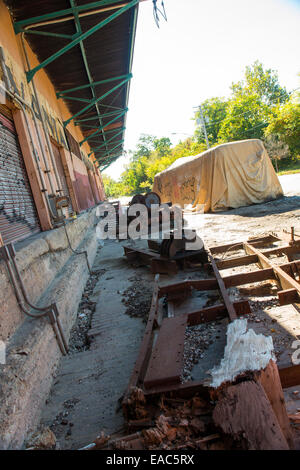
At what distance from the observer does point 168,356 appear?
2.14 meters

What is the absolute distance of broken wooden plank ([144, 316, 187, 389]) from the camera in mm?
1899

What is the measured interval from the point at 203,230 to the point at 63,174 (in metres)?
4.72

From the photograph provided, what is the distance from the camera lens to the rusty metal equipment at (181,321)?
1.87 m

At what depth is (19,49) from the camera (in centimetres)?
527

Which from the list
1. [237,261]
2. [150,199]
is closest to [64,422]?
[237,261]

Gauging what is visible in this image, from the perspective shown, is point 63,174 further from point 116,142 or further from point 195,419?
point 116,142

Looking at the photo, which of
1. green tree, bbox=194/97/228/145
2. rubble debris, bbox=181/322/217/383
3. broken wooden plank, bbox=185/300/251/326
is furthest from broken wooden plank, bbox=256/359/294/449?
green tree, bbox=194/97/228/145

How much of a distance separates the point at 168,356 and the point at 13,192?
10.7ft

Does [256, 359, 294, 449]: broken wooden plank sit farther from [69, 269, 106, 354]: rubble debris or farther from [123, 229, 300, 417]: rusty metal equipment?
[69, 269, 106, 354]: rubble debris

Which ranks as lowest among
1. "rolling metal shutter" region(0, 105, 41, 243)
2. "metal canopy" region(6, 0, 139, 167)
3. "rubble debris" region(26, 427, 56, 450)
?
"rubble debris" region(26, 427, 56, 450)

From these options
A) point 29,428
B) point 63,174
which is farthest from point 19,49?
point 29,428

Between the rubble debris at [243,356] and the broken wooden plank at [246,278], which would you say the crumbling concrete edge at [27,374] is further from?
the broken wooden plank at [246,278]

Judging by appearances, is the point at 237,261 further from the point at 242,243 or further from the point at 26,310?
the point at 26,310
